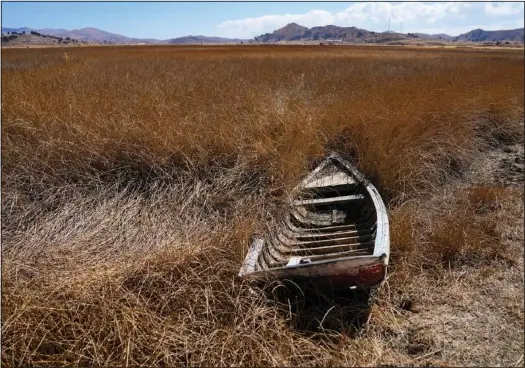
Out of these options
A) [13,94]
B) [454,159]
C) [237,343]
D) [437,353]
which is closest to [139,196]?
[237,343]

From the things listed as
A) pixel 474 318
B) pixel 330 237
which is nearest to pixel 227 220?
pixel 330 237

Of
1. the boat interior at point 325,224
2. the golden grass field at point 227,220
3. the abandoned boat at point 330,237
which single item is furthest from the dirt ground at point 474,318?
the boat interior at point 325,224

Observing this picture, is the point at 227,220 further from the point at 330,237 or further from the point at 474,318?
the point at 474,318

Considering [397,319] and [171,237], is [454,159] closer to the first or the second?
[397,319]

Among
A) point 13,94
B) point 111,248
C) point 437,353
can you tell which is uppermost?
point 13,94

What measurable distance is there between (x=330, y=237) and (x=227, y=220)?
3.41ft

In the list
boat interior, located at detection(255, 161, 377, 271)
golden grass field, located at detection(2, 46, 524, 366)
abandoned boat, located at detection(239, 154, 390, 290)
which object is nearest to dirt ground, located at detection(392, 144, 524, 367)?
golden grass field, located at detection(2, 46, 524, 366)

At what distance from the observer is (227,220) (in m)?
4.06

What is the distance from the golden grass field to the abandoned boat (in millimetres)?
194

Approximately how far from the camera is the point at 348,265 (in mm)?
2768

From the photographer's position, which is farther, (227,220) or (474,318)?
(227,220)

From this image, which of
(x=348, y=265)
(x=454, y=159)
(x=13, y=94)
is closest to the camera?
(x=348, y=265)

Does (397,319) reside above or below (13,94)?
below

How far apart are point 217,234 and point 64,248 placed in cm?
135
